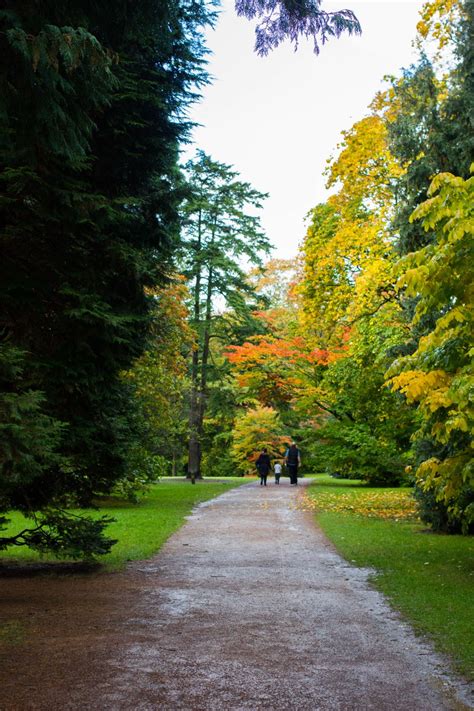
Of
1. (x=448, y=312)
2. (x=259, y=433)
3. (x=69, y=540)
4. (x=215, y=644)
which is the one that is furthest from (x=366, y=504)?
(x=259, y=433)

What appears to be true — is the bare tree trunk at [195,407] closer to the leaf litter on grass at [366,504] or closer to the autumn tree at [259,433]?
the autumn tree at [259,433]

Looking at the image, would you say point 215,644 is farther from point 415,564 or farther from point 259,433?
point 259,433

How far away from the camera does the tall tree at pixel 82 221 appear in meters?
5.28

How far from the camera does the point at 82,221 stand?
7.83 metres

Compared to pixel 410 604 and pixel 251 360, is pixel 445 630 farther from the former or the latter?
pixel 251 360

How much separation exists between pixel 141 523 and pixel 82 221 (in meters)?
7.90

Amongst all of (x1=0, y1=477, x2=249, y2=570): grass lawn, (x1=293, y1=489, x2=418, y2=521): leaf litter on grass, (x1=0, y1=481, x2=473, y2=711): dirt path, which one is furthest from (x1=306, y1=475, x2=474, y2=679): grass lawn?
(x1=0, y1=477, x2=249, y2=570): grass lawn

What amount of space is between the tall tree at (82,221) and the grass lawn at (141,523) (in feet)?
5.11

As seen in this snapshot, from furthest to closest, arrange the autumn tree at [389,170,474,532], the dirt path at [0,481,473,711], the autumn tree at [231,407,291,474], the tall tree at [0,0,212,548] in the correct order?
the autumn tree at [231,407,291,474] < the autumn tree at [389,170,474,532] < the tall tree at [0,0,212,548] < the dirt path at [0,481,473,711]

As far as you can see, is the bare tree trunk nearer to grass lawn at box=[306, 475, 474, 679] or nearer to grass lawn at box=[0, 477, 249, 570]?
grass lawn at box=[0, 477, 249, 570]

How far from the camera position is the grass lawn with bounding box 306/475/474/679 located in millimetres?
5789

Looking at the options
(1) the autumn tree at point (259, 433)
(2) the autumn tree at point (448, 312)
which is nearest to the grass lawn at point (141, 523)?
(2) the autumn tree at point (448, 312)

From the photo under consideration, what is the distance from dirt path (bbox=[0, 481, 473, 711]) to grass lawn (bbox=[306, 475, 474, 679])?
0.27m

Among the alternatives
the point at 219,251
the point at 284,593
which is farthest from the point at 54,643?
the point at 219,251
